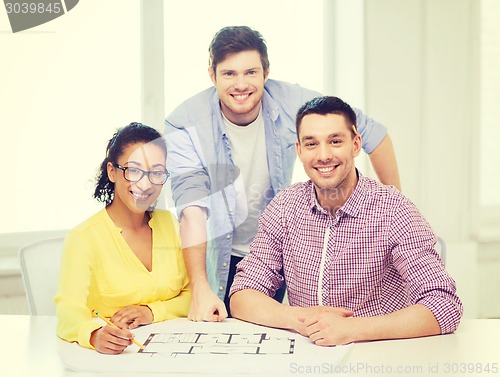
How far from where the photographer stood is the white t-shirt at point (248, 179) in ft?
5.92

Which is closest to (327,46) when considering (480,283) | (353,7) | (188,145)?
(353,7)

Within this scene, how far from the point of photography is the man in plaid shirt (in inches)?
59.0

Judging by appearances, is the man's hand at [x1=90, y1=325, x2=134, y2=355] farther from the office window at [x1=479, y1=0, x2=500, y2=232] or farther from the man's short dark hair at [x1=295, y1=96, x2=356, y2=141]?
the office window at [x1=479, y1=0, x2=500, y2=232]

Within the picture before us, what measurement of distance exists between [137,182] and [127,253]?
16 cm

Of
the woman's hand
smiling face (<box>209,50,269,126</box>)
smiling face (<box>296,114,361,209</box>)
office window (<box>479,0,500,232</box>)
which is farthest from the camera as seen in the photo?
office window (<box>479,0,500,232</box>)

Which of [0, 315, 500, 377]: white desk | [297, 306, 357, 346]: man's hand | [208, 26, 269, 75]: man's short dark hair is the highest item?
[208, 26, 269, 75]: man's short dark hair

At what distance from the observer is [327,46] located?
2070 mm

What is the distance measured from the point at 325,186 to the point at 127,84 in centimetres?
73

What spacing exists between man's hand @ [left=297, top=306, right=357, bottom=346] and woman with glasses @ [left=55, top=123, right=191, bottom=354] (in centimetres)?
32

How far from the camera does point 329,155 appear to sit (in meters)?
1.55

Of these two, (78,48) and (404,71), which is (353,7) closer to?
(404,71)

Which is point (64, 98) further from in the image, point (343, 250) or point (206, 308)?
point (343, 250)

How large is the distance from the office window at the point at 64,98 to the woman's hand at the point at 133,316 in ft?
1.91

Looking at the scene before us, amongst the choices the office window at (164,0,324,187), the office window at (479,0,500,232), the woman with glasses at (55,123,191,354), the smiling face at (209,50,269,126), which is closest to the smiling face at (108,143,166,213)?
the woman with glasses at (55,123,191,354)
